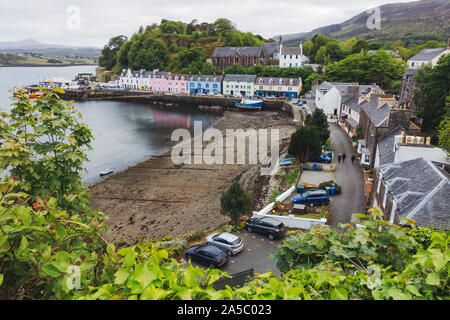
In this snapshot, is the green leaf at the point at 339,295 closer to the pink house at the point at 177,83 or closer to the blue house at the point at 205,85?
the blue house at the point at 205,85

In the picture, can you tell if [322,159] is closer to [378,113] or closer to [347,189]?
[378,113]

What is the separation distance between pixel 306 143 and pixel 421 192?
15.3 m

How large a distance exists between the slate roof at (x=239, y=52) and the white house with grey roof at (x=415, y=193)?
291 ft

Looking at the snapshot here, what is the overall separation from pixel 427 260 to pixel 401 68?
70.4 m

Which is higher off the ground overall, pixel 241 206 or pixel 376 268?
pixel 376 268

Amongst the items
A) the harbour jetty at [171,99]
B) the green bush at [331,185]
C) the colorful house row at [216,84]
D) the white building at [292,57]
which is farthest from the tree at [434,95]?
the white building at [292,57]

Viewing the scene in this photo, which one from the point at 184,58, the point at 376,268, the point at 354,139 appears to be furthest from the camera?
the point at 184,58

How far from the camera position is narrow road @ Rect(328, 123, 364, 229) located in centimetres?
1777

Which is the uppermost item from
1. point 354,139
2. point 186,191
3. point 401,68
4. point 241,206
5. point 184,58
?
point 184,58

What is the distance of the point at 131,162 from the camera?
119 ft

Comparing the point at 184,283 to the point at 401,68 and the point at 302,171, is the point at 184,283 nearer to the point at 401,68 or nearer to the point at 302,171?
the point at 302,171

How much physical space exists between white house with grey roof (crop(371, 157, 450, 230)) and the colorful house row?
205 ft

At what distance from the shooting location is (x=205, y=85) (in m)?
85.2
